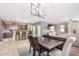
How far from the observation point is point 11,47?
6.32 ft

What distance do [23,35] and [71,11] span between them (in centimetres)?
84

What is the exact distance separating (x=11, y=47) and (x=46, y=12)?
77 centimetres

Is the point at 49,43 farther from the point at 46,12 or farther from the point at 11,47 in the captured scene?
the point at 11,47

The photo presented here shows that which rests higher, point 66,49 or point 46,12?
point 46,12

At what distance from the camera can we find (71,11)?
6.47 feet

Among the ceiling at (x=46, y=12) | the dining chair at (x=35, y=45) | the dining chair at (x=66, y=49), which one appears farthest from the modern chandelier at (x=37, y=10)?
the dining chair at (x=66, y=49)

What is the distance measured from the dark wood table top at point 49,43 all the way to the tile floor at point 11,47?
8.8 inches

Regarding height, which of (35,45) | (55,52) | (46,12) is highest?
(46,12)

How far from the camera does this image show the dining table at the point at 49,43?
1967 millimetres

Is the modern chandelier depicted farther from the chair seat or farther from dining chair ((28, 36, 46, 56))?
the chair seat

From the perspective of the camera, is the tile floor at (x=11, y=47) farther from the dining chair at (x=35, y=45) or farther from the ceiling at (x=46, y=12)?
Result: the ceiling at (x=46, y=12)

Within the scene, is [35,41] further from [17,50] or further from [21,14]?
[21,14]

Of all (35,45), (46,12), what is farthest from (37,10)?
(35,45)

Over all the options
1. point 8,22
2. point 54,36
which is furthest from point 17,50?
point 54,36
